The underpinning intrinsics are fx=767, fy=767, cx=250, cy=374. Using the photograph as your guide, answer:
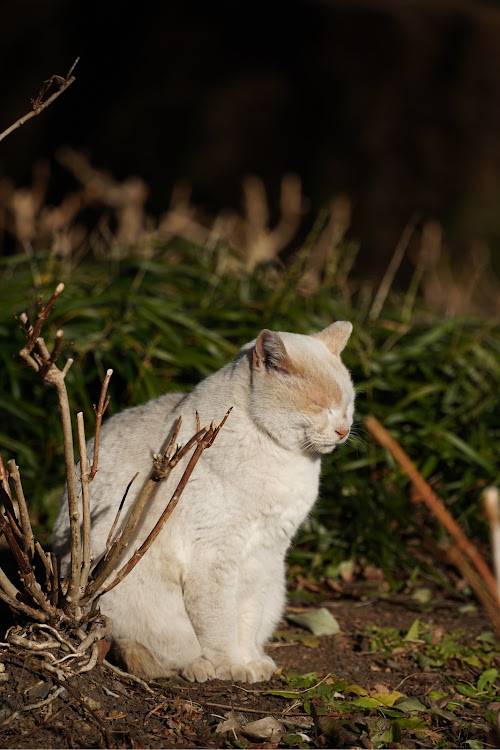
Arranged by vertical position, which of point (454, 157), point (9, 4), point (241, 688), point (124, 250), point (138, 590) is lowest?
point (241, 688)

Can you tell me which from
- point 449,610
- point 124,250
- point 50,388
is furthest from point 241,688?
point 124,250

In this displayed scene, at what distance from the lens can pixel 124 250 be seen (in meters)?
5.12

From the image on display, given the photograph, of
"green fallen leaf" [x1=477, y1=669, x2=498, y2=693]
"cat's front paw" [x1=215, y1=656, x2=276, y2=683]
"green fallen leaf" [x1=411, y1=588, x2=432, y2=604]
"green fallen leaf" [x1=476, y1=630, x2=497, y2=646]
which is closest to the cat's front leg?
"cat's front paw" [x1=215, y1=656, x2=276, y2=683]

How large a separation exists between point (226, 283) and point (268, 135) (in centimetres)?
740

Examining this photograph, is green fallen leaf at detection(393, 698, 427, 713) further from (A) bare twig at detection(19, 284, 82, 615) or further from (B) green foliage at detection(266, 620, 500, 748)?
(A) bare twig at detection(19, 284, 82, 615)

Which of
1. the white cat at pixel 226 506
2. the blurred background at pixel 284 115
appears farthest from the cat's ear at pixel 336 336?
the blurred background at pixel 284 115

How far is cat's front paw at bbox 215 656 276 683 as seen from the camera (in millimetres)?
2455

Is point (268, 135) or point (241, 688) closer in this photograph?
point (241, 688)

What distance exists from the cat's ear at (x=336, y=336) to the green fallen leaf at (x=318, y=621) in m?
1.16

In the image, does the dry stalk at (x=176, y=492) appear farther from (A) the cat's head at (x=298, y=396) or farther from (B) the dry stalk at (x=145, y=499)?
(A) the cat's head at (x=298, y=396)

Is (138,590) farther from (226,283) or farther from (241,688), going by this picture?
(226,283)

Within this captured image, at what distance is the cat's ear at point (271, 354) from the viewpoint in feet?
7.81

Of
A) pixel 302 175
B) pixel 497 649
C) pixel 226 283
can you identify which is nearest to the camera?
pixel 497 649

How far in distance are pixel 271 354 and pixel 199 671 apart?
1.03m
